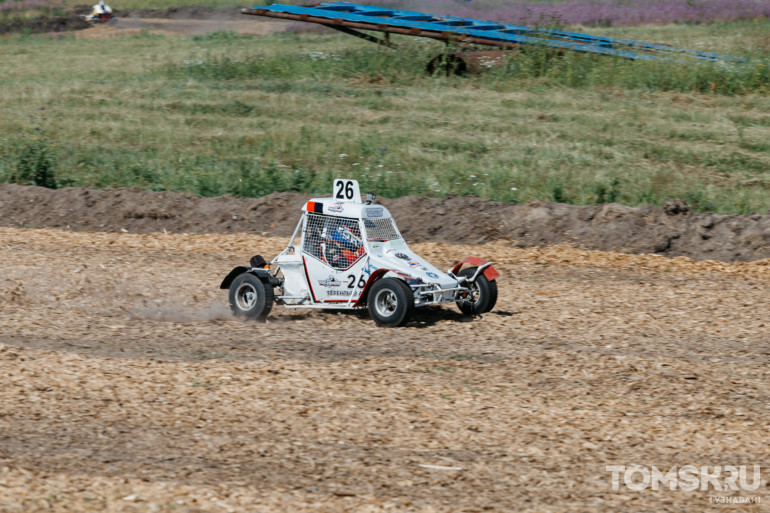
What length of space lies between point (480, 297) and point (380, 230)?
134 centimetres

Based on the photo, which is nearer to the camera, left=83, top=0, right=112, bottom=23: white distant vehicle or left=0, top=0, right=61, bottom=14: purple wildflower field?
left=83, top=0, right=112, bottom=23: white distant vehicle

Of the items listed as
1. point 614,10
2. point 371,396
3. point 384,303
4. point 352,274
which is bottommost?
point 371,396

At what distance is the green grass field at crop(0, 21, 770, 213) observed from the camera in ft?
52.9

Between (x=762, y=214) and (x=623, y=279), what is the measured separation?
12.5ft

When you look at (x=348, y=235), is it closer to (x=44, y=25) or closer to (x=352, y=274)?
(x=352, y=274)

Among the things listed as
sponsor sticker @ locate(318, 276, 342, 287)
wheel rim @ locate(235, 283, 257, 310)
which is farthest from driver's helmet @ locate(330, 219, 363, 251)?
wheel rim @ locate(235, 283, 257, 310)

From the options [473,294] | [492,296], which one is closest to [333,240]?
[473,294]

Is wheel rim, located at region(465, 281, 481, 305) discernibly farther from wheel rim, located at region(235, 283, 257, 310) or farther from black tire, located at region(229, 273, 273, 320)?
wheel rim, located at region(235, 283, 257, 310)

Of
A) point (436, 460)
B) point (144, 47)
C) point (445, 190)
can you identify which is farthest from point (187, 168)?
point (144, 47)

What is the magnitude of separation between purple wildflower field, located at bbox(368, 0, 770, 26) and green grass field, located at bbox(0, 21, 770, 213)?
235 inches

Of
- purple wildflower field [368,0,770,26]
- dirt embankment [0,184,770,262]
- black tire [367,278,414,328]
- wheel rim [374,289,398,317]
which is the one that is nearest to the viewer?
black tire [367,278,414,328]

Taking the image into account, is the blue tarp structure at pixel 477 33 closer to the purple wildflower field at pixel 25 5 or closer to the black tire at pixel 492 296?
the black tire at pixel 492 296

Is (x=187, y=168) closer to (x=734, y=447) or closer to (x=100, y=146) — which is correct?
(x=100, y=146)

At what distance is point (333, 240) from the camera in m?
10.1
